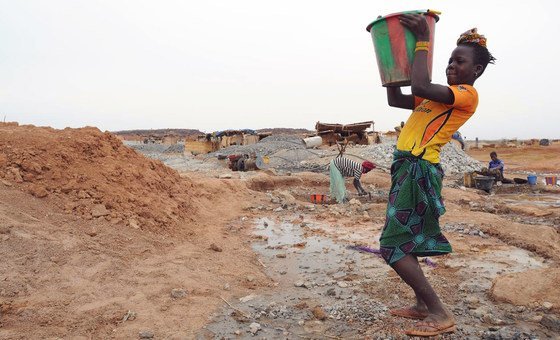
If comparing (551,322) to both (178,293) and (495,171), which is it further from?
(495,171)

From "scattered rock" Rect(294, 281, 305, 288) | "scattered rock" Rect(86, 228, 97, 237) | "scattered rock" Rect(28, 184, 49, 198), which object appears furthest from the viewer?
"scattered rock" Rect(28, 184, 49, 198)

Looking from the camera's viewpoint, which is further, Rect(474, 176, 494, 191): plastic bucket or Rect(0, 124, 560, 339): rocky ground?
Rect(474, 176, 494, 191): plastic bucket

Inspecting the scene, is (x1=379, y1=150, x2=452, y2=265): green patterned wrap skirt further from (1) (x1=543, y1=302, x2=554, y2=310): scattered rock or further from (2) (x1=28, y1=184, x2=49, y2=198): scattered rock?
(2) (x1=28, y1=184, x2=49, y2=198): scattered rock

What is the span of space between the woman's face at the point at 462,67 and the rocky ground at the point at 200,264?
1.57 meters

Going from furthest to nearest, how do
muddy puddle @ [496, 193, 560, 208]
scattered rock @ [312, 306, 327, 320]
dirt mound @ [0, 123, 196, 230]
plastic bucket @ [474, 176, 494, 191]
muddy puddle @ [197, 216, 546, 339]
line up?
1. plastic bucket @ [474, 176, 494, 191]
2. muddy puddle @ [496, 193, 560, 208]
3. dirt mound @ [0, 123, 196, 230]
4. scattered rock @ [312, 306, 327, 320]
5. muddy puddle @ [197, 216, 546, 339]

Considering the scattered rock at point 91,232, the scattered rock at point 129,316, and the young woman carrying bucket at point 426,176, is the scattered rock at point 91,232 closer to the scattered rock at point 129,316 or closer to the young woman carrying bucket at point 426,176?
the scattered rock at point 129,316

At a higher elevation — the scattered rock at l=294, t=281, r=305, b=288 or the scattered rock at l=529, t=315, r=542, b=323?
the scattered rock at l=529, t=315, r=542, b=323

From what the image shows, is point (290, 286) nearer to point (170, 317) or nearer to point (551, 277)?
point (170, 317)

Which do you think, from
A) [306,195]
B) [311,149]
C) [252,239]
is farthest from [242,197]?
[311,149]

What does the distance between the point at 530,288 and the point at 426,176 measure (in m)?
1.80

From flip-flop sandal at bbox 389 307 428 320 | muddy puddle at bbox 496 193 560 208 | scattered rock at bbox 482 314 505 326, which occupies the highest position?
flip-flop sandal at bbox 389 307 428 320

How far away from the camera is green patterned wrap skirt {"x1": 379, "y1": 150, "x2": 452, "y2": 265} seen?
2256 mm

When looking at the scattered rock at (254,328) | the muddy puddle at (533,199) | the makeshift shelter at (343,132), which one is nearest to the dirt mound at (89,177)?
the scattered rock at (254,328)

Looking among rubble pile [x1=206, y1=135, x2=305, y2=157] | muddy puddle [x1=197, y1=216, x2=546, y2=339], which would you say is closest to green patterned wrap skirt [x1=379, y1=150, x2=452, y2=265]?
muddy puddle [x1=197, y1=216, x2=546, y2=339]
